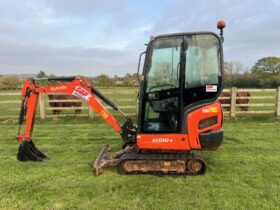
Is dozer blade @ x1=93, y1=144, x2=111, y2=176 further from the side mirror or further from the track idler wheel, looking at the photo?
the side mirror

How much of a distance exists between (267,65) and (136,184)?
47478 millimetres

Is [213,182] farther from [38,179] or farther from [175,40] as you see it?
[38,179]

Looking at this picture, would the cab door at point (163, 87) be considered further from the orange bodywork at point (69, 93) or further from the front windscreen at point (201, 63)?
the orange bodywork at point (69, 93)

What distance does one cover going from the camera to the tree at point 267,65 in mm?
44688

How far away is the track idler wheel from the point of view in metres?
5.12

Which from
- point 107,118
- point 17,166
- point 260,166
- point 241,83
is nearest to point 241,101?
point 260,166

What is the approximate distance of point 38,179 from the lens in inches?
197

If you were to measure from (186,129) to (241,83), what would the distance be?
105ft

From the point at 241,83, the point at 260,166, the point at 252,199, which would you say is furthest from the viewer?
the point at 241,83

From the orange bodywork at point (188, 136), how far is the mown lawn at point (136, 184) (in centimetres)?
53

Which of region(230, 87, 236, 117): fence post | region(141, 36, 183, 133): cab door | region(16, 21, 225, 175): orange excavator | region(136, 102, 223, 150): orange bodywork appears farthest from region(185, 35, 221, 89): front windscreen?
region(230, 87, 236, 117): fence post

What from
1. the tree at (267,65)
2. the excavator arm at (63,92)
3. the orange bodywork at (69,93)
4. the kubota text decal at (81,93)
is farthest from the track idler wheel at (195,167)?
the tree at (267,65)

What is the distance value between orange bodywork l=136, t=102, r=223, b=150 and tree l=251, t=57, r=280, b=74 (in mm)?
42636

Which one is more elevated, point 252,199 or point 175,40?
point 175,40
